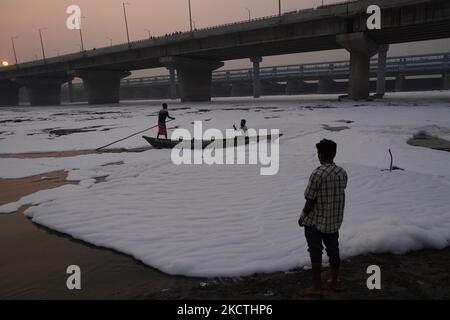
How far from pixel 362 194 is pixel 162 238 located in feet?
15.2

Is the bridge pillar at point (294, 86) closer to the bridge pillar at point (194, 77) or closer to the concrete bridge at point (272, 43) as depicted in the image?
the concrete bridge at point (272, 43)

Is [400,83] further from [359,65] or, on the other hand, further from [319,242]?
[319,242]

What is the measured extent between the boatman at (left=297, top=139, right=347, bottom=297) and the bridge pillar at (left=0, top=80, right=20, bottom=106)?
10048 centimetres

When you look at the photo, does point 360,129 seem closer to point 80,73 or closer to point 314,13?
point 314,13

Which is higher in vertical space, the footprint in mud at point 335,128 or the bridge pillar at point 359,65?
the bridge pillar at point 359,65

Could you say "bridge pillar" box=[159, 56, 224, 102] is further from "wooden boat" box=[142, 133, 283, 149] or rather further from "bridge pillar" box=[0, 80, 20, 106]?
"bridge pillar" box=[0, 80, 20, 106]

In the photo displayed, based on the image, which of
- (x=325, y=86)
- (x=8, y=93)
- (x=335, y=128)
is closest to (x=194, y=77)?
(x=335, y=128)

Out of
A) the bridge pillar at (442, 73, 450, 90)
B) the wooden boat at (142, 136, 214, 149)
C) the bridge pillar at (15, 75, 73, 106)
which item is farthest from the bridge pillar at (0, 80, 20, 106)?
the bridge pillar at (442, 73, 450, 90)

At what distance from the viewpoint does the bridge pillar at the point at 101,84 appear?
211 feet

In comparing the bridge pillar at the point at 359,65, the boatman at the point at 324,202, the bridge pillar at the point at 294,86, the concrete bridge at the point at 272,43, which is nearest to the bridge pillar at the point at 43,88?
the concrete bridge at the point at 272,43

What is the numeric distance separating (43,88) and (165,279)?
86653 mm

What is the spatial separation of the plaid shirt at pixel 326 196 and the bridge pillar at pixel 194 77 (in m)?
48.8

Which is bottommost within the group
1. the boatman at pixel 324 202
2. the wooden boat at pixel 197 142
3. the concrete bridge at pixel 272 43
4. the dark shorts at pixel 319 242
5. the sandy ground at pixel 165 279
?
the sandy ground at pixel 165 279

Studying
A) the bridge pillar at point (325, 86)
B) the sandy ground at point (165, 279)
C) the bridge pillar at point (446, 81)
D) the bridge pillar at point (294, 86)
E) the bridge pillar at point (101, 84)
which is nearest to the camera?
the sandy ground at point (165, 279)
